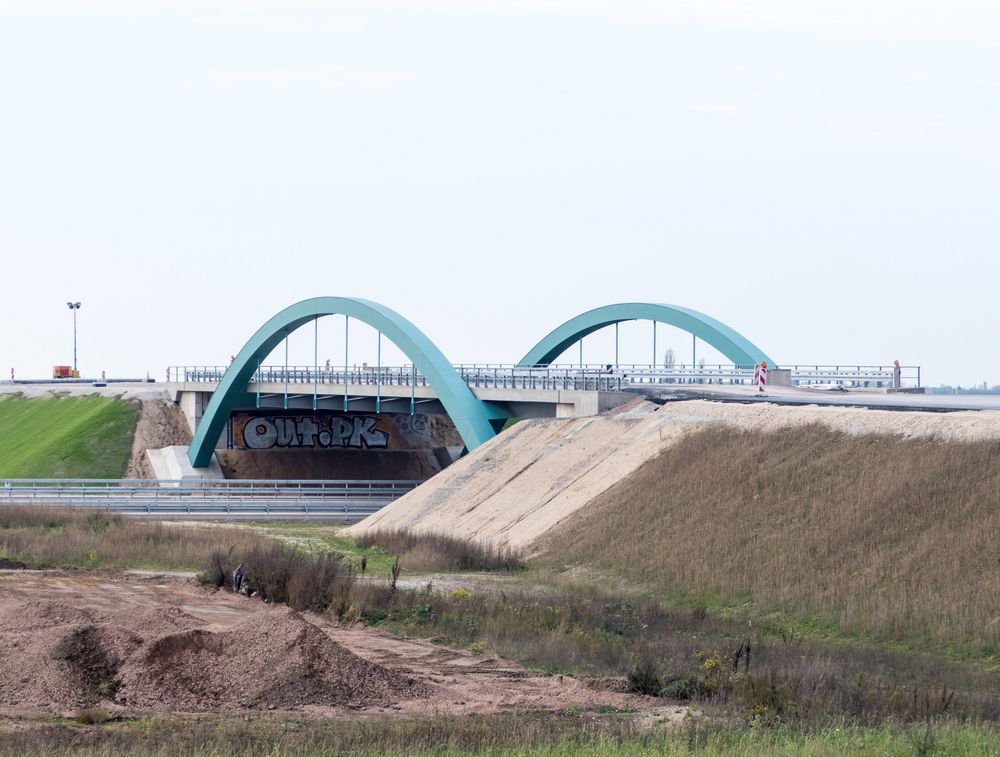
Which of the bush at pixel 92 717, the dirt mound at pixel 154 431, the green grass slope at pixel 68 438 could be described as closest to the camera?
the bush at pixel 92 717

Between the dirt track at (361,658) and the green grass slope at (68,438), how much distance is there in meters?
46.7

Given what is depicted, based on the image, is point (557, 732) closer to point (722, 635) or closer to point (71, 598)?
point (722, 635)

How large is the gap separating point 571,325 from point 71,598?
141ft

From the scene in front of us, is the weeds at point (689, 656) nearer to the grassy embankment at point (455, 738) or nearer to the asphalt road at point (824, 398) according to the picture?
the grassy embankment at point (455, 738)

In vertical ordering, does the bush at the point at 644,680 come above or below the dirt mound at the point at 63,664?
below

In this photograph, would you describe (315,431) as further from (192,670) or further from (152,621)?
(192,670)

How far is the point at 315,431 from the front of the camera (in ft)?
239

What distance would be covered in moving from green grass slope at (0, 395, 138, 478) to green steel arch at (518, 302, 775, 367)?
977 inches

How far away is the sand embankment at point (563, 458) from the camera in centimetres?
3231

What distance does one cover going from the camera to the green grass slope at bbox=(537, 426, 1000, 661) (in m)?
22.0

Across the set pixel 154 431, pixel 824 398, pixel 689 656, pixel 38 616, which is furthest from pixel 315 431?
pixel 689 656

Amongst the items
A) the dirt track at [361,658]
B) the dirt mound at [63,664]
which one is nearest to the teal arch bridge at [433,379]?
the dirt track at [361,658]

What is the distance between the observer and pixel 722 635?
2155cm

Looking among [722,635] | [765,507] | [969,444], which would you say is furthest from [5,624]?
[969,444]
